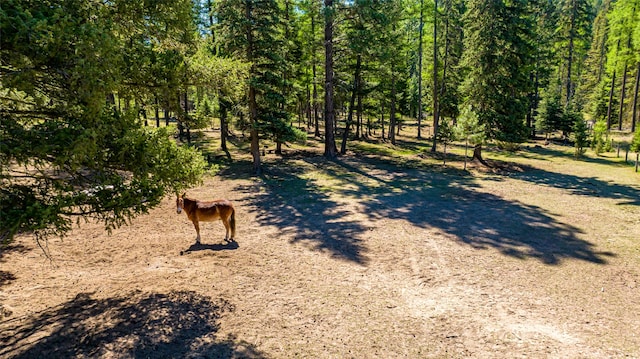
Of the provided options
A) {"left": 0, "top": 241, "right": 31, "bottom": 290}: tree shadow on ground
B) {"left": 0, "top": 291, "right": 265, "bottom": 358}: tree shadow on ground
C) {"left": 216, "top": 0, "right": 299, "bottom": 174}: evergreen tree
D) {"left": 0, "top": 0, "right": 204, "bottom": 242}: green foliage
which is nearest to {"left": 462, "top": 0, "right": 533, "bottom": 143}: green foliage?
{"left": 216, "top": 0, "right": 299, "bottom": 174}: evergreen tree

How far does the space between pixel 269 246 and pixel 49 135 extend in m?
7.26

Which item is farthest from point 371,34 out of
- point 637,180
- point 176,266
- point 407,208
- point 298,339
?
point 298,339

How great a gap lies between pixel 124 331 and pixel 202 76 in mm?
5603

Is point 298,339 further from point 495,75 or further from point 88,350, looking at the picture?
point 495,75

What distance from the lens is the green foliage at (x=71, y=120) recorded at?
4.86 metres

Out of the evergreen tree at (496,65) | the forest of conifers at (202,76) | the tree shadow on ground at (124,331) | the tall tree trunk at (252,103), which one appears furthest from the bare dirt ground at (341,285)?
the evergreen tree at (496,65)

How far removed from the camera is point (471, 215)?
14.7 metres

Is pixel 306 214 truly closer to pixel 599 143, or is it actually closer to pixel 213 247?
pixel 213 247

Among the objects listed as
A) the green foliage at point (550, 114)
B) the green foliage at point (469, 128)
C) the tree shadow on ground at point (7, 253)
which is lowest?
the tree shadow on ground at point (7, 253)

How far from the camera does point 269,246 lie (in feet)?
37.5

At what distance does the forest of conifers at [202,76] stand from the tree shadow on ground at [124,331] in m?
1.88

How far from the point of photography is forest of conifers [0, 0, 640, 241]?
16.7 ft

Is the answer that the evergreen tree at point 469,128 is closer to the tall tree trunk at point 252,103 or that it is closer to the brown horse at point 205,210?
the tall tree trunk at point 252,103

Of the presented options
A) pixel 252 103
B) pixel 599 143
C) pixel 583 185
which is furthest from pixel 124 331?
pixel 599 143
